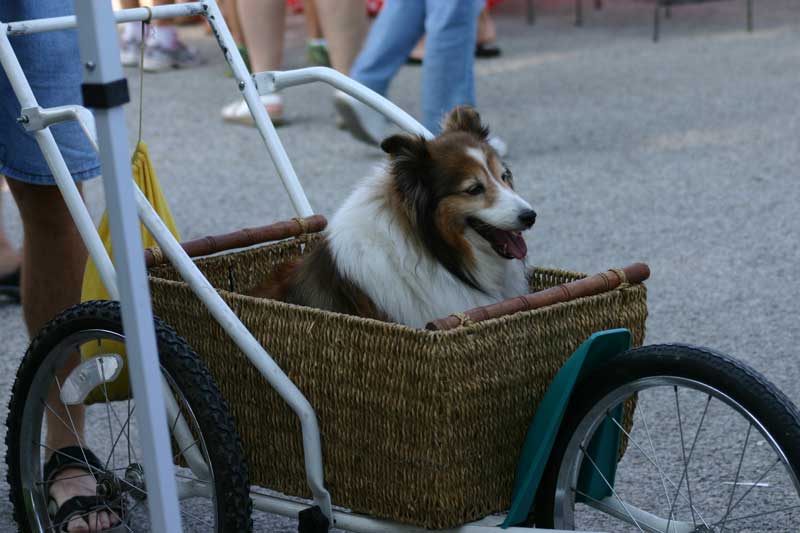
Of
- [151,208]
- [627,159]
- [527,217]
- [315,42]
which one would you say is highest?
[151,208]

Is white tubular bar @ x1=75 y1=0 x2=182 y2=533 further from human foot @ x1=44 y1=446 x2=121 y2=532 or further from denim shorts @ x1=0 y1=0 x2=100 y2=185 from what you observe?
denim shorts @ x1=0 y1=0 x2=100 y2=185

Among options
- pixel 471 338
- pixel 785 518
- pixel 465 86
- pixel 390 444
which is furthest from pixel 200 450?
pixel 465 86

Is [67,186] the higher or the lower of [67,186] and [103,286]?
the higher

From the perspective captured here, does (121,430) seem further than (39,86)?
No

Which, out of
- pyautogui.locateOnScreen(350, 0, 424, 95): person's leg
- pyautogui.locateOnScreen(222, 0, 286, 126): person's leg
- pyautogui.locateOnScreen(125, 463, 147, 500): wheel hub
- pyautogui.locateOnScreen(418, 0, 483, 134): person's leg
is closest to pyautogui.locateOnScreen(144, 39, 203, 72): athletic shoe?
pyautogui.locateOnScreen(222, 0, 286, 126): person's leg

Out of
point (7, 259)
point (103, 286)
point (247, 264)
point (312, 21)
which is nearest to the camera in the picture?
point (103, 286)

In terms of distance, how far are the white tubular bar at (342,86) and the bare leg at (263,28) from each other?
13.0ft

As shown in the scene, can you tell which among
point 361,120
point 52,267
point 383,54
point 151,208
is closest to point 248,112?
point 361,120

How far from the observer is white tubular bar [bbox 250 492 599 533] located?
7.06ft

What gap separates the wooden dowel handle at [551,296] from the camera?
6.83 ft

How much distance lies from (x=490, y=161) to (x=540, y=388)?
0.55 metres

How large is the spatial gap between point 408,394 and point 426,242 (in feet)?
1.56

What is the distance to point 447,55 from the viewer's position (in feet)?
18.4

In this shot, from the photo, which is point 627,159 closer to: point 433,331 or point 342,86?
point 342,86
